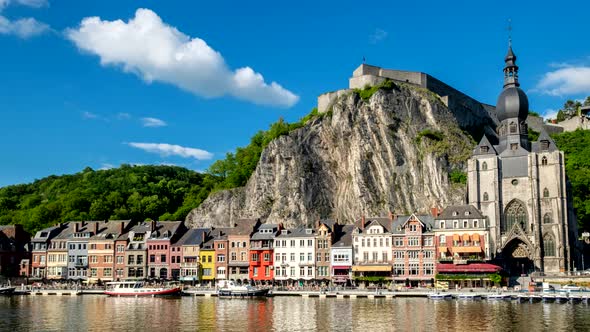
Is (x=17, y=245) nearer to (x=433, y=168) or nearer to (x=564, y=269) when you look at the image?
(x=433, y=168)

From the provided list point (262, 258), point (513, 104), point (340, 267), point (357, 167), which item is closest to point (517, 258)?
point (340, 267)

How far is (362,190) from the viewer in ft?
319

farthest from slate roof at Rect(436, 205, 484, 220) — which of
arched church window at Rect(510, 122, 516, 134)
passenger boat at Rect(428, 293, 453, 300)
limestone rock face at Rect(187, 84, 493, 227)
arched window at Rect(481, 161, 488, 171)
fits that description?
arched church window at Rect(510, 122, 516, 134)

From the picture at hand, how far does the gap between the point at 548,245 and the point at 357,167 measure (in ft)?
105

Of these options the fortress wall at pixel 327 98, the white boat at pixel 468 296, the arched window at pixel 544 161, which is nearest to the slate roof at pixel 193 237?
the white boat at pixel 468 296

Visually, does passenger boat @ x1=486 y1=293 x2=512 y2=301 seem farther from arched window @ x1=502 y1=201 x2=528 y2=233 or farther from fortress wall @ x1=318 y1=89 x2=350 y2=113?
fortress wall @ x1=318 y1=89 x2=350 y2=113

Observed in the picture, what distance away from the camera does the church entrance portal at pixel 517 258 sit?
79.0 m

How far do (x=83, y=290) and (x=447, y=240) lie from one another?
45711mm

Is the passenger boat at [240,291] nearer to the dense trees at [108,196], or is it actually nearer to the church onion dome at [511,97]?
the dense trees at [108,196]

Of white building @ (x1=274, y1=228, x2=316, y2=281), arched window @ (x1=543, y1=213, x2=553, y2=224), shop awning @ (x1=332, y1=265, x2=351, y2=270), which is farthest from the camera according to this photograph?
arched window @ (x1=543, y1=213, x2=553, y2=224)

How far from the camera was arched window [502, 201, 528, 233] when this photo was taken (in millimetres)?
83000

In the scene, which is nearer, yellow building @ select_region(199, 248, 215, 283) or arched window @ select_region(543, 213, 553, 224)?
arched window @ select_region(543, 213, 553, 224)

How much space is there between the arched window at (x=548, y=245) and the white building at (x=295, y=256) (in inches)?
1179

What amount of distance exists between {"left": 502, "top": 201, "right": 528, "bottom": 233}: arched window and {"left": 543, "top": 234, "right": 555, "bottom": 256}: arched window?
3.08 metres
